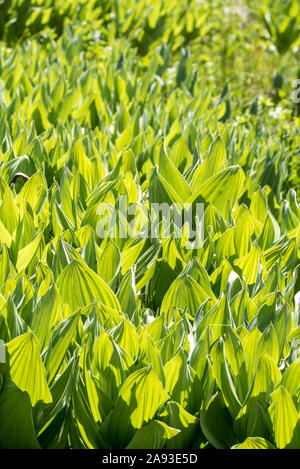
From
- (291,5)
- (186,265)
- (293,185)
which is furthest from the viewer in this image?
(291,5)

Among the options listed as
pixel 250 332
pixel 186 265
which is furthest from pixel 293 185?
pixel 250 332

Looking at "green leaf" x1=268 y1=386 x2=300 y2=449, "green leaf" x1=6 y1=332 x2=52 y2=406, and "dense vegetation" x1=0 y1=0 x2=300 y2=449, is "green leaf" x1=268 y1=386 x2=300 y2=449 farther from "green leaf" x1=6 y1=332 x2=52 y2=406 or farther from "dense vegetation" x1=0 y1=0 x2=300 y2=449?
"green leaf" x1=6 y1=332 x2=52 y2=406

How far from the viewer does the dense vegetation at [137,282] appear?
154 centimetres

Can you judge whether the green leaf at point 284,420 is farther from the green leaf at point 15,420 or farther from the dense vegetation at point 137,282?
the green leaf at point 15,420

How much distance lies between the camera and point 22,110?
3.08m

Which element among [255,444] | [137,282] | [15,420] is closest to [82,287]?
[137,282]

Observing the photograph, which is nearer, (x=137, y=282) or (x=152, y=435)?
(x=152, y=435)

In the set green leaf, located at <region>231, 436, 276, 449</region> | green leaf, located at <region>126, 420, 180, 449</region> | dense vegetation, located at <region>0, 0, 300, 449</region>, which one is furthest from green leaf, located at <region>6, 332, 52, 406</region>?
green leaf, located at <region>231, 436, 276, 449</region>

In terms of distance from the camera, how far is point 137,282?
2068mm

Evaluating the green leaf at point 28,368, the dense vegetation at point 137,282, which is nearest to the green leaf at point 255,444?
the dense vegetation at point 137,282

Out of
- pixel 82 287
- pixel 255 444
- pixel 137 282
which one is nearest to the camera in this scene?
pixel 255 444

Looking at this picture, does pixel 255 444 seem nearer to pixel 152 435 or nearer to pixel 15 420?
pixel 152 435

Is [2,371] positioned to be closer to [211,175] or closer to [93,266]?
[93,266]

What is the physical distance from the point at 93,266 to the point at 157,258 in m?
0.25
